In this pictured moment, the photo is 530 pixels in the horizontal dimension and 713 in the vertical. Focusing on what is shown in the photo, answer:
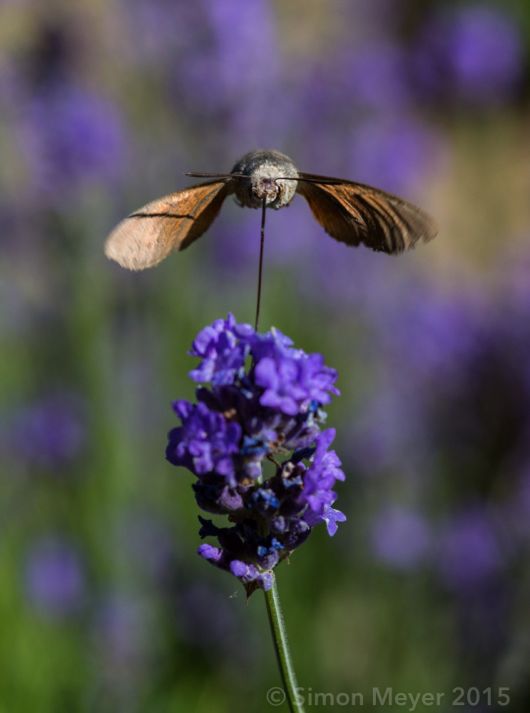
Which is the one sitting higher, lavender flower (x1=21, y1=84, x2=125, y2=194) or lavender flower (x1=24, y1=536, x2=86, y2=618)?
lavender flower (x1=21, y1=84, x2=125, y2=194)

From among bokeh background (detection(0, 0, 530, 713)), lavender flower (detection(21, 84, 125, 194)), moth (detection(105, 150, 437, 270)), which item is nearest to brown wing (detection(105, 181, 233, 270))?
moth (detection(105, 150, 437, 270))

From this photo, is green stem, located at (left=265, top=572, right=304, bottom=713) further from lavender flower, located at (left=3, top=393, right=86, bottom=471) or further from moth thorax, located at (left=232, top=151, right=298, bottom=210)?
lavender flower, located at (left=3, top=393, right=86, bottom=471)

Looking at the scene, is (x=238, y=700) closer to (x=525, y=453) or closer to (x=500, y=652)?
(x=500, y=652)

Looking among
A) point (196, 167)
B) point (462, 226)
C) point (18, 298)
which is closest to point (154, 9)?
point (196, 167)

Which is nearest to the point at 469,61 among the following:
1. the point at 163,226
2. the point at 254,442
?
the point at 163,226

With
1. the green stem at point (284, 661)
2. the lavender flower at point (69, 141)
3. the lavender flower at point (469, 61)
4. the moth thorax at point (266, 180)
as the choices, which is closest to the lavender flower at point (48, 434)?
the lavender flower at point (69, 141)

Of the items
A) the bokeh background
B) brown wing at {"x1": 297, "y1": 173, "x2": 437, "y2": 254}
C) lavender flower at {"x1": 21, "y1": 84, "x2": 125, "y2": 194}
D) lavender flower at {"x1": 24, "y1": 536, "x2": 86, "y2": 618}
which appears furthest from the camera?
lavender flower at {"x1": 21, "y1": 84, "x2": 125, "y2": 194}
